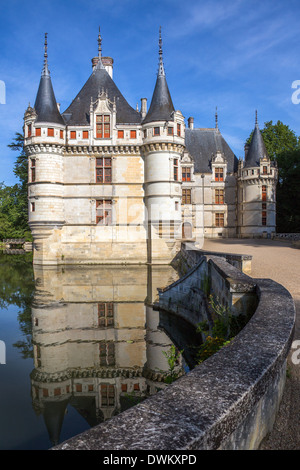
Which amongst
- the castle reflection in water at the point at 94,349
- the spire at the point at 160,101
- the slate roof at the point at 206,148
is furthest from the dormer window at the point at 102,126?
the slate roof at the point at 206,148

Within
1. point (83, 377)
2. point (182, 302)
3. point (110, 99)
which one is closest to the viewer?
point (83, 377)

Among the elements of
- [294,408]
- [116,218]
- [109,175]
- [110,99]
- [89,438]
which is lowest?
[294,408]

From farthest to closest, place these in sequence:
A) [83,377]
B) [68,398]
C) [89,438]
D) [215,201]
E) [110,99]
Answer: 1. [215,201]
2. [110,99]
3. [83,377]
4. [68,398]
5. [89,438]

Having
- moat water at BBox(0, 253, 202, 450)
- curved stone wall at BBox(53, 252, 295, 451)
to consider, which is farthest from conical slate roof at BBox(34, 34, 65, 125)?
curved stone wall at BBox(53, 252, 295, 451)

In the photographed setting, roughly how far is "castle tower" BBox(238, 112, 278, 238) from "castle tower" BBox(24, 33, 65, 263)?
53.7ft

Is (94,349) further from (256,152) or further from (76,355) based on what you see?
(256,152)

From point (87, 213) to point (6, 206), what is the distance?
24309 mm

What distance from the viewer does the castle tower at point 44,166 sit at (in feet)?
63.1

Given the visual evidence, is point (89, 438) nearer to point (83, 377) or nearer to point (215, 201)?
point (83, 377)

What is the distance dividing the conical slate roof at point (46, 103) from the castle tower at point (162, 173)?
5.17 m

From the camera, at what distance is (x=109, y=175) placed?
20.5 meters

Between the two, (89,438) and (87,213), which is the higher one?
(87,213)
